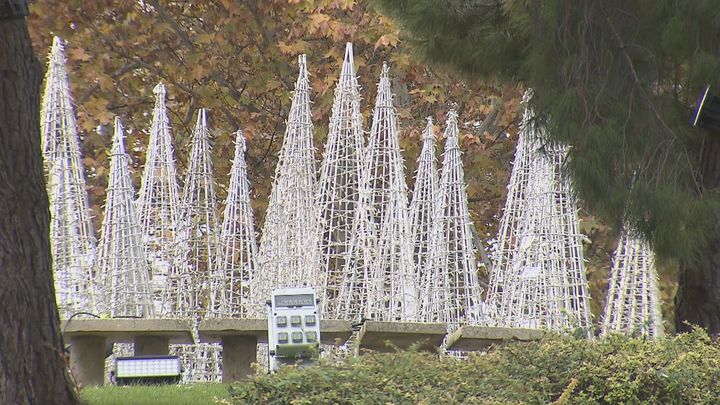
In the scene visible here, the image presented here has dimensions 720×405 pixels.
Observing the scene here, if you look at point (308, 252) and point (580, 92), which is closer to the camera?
point (580, 92)

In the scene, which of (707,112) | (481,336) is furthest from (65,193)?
(707,112)

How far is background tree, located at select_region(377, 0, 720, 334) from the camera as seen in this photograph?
6.09 m

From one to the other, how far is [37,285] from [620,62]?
3.32 metres

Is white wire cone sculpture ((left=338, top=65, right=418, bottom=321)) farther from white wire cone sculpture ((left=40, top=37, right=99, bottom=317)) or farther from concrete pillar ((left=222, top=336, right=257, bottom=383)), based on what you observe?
white wire cone sculpture ((left=40, top=37, right=99, bottom=317))

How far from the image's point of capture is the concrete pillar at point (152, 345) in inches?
288

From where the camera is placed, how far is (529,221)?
835cm

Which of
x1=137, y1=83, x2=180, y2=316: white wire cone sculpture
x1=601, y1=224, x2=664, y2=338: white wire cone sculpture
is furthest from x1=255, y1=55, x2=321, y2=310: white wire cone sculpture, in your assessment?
x1=601, y1=224, x2=664, y2=338: white wire cone sculpture

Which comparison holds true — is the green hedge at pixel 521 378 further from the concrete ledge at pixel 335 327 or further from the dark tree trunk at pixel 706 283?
the concrete ledge at pixel 335 327

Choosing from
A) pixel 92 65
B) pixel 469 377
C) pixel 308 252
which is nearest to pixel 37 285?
pixel 469 377

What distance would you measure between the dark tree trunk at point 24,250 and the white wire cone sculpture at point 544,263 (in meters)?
3.68

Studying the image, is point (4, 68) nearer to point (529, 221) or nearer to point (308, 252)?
point (308, 252)

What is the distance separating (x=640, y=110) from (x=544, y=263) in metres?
2.15

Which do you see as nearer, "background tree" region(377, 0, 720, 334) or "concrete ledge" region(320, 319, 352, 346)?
"background tree" region(377, 0, 720, 334)

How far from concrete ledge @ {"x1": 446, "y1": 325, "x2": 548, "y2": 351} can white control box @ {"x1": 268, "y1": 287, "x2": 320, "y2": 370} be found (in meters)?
1.00
